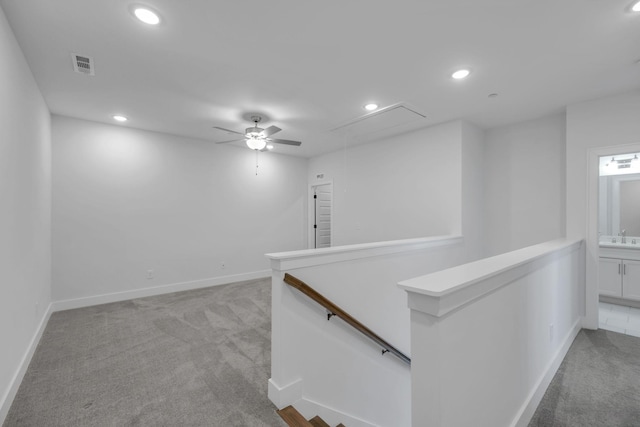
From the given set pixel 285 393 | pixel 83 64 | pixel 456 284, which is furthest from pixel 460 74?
pixel 83 64

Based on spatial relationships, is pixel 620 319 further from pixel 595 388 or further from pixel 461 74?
pixel 461 74

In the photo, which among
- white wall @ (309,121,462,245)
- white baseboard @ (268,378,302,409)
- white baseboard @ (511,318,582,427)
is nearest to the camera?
white baseboard @ (511,318,582,427)

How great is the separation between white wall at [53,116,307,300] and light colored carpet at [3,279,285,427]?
747 mm

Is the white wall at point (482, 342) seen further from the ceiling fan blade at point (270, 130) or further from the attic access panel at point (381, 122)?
the ceiling fan blade at point (270, 130)

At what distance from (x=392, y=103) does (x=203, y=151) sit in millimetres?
3537

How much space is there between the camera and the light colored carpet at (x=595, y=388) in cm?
188

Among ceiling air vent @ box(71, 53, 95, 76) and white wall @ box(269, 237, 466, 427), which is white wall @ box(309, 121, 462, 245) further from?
ceiling air vent @ box(71, 53, 95, 76)

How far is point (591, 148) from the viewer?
3.32 meters

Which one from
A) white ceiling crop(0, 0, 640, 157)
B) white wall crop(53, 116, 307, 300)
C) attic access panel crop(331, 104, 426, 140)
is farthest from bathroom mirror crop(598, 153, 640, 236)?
white wall crop(53, 116, 307, 300)

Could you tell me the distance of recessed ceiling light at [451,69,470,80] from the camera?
2705 mm

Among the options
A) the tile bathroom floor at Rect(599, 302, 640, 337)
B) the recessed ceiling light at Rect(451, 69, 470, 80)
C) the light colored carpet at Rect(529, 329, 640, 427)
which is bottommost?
the light colored carpet at Rect(529, 329, 640, 427)

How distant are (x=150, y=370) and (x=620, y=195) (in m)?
6.89

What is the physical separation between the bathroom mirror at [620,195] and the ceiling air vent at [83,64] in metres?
6.84

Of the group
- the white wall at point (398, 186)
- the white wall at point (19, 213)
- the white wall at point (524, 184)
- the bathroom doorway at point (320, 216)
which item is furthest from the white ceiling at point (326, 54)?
the bathroom doorway at point (320, 216)
